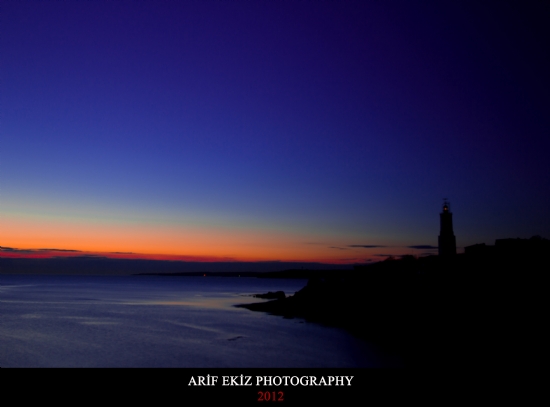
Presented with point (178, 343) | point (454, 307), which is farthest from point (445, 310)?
point (178, 343)

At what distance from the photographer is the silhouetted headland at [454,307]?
20188mm

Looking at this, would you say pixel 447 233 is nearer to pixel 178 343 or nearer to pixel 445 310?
pixel 445 310

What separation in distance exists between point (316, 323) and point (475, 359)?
20.0 metres

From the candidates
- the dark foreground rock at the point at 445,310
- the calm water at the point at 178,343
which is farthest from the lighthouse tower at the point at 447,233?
the calm water at the point at 178,343

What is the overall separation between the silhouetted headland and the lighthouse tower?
7.62 meters

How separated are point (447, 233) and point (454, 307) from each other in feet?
73.9

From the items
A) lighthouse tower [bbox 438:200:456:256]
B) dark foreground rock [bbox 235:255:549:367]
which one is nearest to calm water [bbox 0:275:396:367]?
dark foreground rock [bbox 235:255:549:367]

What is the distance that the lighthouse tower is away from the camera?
45.0m

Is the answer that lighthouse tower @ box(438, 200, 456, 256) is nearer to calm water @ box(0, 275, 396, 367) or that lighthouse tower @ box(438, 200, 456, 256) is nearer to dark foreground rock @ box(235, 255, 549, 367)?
dark foreground rock @ box(235, 255, 549, 367)

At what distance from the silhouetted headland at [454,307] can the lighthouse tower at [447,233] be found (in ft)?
25.0

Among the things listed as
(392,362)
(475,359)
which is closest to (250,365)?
(392,362)

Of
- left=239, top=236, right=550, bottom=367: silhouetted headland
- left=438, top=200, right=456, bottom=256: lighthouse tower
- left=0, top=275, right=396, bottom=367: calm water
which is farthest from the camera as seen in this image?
left=438, top=200, right=456, bottom=256: lighthouse tower

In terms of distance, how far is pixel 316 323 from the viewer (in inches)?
1500

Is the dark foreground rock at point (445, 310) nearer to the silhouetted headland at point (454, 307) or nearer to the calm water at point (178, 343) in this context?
the silhouetted headland at point (454, 307)
